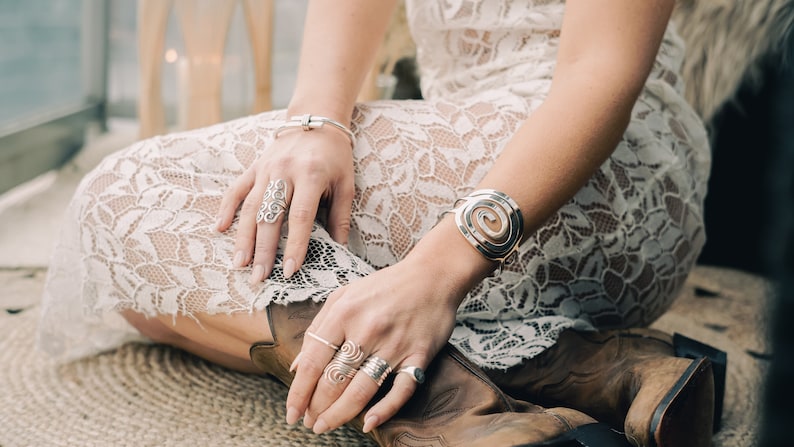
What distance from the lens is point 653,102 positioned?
0.90 metres

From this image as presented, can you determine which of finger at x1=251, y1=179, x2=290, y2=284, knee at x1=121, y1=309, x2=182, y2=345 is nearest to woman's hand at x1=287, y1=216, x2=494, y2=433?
finger at x1=251, y1=179, x2=290, y2=284

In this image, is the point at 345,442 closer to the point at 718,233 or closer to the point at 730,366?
the point at 730,366

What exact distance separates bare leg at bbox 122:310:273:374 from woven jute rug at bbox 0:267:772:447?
0.08 feet

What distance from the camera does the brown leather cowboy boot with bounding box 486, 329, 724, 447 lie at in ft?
2.00

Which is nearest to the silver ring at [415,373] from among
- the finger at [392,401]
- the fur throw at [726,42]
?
the finger at [392,401]

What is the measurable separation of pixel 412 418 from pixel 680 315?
0.80 m

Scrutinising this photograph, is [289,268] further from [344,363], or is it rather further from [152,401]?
[152,401]

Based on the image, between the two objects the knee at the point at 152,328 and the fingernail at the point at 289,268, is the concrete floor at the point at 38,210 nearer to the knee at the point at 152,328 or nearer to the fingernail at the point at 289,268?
the knee at the point at 152,328

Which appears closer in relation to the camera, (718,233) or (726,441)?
(726,441)

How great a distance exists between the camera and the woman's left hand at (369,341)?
59 cm

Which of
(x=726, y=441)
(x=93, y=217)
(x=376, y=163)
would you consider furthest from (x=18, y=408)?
(x=726, y=441)

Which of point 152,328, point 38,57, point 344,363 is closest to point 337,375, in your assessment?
point 344,363

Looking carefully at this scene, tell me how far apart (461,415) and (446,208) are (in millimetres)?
263

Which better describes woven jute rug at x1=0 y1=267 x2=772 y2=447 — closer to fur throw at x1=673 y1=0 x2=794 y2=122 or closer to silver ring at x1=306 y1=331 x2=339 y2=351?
silver ring at x1=306 y1=331 x2=339 y2=351
